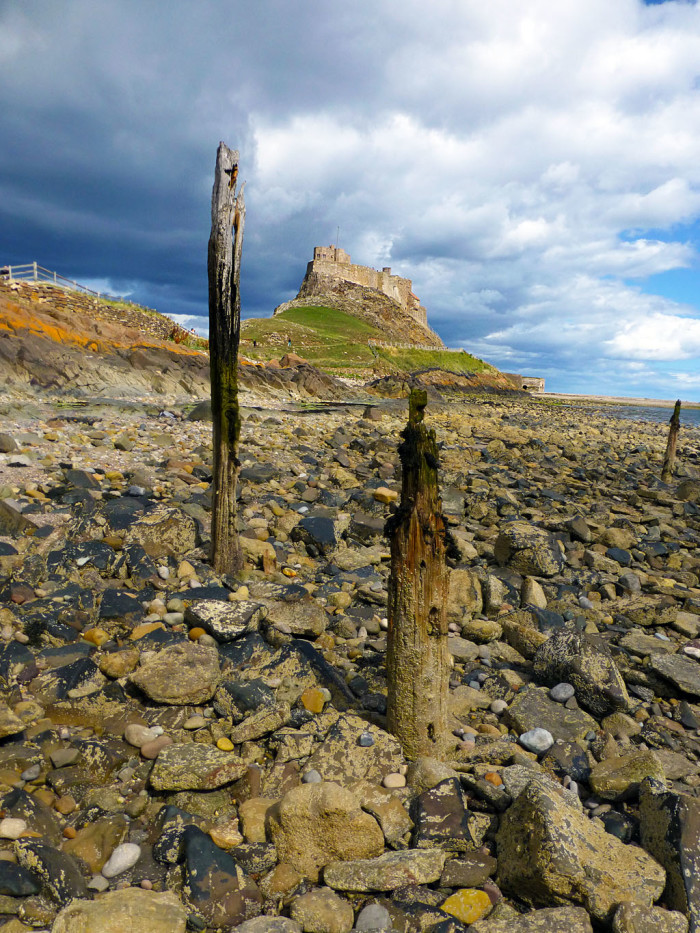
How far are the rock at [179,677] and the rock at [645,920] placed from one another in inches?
110

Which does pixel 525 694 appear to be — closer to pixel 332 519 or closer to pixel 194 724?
pixel 194 724

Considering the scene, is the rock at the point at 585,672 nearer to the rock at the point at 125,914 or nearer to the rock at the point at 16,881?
the rock at the point at 125,914

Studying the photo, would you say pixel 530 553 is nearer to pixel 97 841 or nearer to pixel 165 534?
pixel 165 534

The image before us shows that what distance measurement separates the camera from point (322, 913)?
7.86 feet

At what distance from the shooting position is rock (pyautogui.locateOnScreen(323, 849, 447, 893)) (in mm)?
2539

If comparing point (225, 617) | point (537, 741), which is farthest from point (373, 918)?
point (225, 617)

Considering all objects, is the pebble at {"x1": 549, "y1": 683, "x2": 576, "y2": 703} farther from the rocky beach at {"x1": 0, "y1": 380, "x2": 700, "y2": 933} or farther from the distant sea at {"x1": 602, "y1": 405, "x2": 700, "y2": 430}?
the distant sea at {"x1": 602, "y1": 405, "x2": 700, "y2": 430}

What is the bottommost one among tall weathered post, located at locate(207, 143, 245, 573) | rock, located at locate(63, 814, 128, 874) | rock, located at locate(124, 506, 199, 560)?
rock, located at locate(63, 814, 128, 874)

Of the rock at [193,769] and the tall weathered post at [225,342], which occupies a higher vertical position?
the tall weathered post at [225,342]

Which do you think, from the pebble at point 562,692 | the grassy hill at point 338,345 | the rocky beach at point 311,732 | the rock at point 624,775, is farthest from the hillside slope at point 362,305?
the rock at point 624,775

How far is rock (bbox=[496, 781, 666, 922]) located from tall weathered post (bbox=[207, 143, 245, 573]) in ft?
13.6

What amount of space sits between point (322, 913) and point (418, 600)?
1.64 m

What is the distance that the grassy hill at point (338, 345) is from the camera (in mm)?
63037

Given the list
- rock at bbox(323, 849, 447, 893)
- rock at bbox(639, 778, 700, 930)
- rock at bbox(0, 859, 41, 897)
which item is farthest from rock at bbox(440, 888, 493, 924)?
rock at bbox(0, 859, 41, 897)
